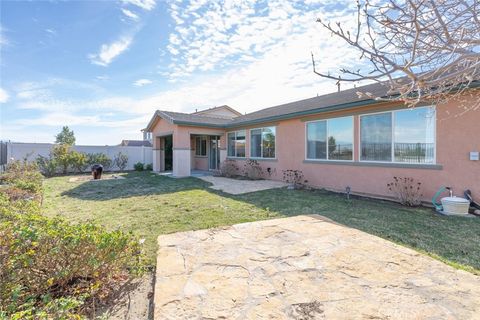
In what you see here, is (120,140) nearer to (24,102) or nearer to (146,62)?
→ (24,102)

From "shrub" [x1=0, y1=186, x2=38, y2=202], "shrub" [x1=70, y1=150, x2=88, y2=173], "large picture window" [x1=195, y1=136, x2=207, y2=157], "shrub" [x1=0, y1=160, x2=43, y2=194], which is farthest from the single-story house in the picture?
"shrub" [x1=0, y1=186, x2=38, y2=202]

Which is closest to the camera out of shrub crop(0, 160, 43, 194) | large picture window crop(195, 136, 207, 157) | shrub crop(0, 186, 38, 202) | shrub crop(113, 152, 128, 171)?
shrub crop(0, 186, 38, 202)

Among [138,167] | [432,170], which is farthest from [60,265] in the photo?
[138,167]

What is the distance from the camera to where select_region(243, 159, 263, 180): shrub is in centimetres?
1311

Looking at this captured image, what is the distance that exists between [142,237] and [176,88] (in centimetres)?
1045

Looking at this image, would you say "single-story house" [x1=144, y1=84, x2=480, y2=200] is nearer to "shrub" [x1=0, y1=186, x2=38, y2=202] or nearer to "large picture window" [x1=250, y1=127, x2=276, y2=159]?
"large picture window" [x1=250, y1=127, x2=276, y2=159]

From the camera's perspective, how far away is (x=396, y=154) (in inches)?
299

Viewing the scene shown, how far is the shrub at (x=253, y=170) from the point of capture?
43.0 ft

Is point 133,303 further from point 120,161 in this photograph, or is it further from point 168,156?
point 120,161

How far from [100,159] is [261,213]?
15.6 metres

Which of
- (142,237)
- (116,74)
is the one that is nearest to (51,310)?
(142,237)

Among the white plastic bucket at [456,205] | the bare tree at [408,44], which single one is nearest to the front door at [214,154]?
the white plastic bucket at [456,205]

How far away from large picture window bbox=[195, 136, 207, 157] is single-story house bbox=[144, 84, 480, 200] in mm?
3801

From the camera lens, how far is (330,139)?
955 cm
